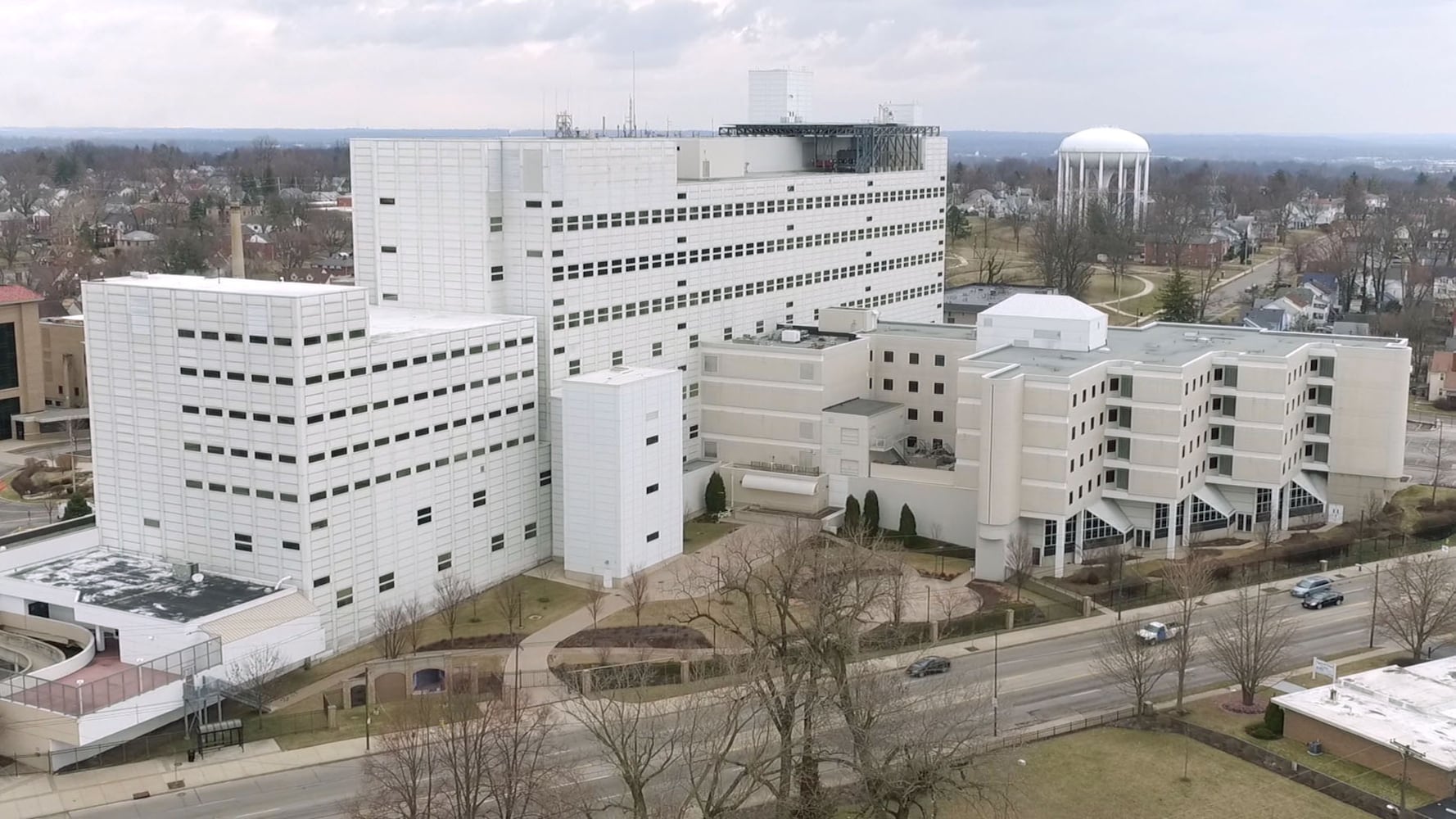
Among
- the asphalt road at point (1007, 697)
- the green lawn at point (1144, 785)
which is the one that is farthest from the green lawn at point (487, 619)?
the green lawn at point (1144, 785)

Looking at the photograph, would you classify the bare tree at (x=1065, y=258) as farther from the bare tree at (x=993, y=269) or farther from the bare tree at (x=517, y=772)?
the bare tree at (x=517, y=772)

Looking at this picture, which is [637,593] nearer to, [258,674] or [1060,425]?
[258,674]

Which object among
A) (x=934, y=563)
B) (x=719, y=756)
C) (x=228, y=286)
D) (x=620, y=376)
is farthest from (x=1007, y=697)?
(x=228, y=286)

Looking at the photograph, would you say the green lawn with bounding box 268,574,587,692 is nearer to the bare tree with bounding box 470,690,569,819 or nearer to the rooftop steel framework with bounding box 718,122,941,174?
the bare tree with bounding box 470,690,569,819

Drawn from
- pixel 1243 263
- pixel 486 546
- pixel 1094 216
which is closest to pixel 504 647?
pixel 486 546

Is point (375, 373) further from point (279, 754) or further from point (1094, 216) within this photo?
point (1094, 216)
